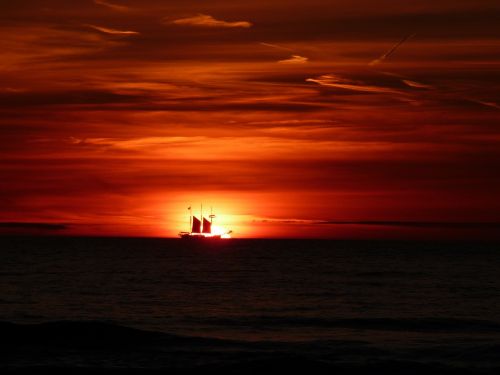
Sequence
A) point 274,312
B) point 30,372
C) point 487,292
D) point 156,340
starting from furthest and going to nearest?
point 487,292, point 274,312, point 156,340, point 30,372

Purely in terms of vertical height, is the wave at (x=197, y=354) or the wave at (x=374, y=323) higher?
the wave at (x=374, y=323)

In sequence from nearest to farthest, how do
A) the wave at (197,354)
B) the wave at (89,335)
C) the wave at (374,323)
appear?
1. the wave at (197,354)
2. the wave at (89,335)
3. the wave at (374,323)

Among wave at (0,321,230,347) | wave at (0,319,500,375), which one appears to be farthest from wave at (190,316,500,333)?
wave at (0,321,230,347)

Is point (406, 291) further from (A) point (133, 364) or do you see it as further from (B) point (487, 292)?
(A) point (133, 364)

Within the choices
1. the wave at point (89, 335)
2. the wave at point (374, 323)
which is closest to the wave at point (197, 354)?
the wave at point (89, 335)

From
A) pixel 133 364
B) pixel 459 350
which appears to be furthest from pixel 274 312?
pixel 133 364

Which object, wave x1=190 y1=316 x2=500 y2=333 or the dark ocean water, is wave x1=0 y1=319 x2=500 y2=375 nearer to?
the dark ocean water

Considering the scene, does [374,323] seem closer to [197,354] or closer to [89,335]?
[197,354]

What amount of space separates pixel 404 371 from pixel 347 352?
4.37 meters

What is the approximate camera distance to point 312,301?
50.1 metres

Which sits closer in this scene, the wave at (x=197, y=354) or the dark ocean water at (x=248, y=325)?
the wave at (x=197, y=354)

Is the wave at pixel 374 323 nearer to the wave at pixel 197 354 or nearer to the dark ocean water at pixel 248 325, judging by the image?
the dark ocean water at pixel 248 325

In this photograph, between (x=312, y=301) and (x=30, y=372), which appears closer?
(x=30, y=372)

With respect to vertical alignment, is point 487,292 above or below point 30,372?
above
